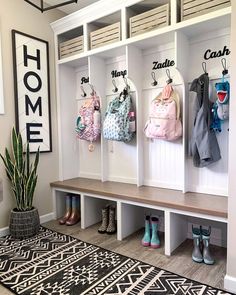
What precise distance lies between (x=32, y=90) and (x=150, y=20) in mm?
1610

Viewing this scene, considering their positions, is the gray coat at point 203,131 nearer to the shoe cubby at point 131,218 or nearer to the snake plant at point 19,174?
the shoe cubby at point 131,218

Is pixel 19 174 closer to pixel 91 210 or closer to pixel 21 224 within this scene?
pixel 21 224

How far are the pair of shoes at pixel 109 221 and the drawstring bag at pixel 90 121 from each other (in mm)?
902

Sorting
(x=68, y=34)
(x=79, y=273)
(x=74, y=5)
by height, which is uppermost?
(x=74, y=5)

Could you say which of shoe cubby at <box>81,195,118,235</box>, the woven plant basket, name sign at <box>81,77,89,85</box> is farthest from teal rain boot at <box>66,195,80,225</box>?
name sign at <box>81,77,89,85</box>

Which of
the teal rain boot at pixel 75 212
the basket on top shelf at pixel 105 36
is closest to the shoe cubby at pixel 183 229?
the teal rain boot at pixel 75 212

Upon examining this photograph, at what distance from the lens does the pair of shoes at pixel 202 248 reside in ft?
6.88

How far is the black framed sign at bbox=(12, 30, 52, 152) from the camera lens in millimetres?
2809

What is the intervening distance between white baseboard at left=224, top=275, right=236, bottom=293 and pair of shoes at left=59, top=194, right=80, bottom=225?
1904 millimetres

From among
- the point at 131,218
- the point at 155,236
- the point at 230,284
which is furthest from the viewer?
the point at 131,218

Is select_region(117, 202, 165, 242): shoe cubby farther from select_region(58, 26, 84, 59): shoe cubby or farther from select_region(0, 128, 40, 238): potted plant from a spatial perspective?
select_region(58, 26, 84, 59): shoe cubby

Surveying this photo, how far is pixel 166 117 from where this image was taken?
94.3 inches

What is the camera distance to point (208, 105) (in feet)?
7.33

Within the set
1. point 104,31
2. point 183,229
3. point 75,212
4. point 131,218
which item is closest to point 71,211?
point 75,212
